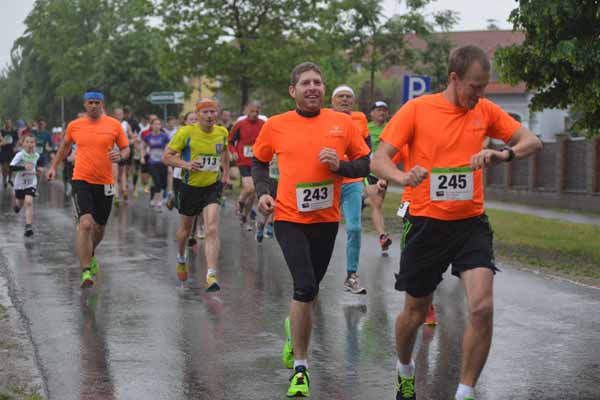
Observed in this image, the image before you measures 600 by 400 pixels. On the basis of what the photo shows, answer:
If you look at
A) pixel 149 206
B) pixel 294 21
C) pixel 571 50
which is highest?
pixel 294 21

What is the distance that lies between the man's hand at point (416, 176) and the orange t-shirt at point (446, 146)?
403 millimetres

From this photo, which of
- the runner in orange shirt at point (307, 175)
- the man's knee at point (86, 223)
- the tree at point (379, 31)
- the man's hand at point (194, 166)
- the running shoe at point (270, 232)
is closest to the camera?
the runner in orange shirt at point (307, 175)

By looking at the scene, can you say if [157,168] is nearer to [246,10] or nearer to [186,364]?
[246,10]

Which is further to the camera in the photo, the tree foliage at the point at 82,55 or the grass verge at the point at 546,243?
the tree foliage at the point at 82,55

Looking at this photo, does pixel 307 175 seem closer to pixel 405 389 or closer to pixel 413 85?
pixel 405 389

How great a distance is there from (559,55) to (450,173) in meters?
9.00

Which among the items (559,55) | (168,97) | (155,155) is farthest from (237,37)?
(559,55)

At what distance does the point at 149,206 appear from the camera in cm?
2355

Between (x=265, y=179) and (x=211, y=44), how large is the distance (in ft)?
85.9

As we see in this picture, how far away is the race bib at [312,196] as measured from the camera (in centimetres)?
673

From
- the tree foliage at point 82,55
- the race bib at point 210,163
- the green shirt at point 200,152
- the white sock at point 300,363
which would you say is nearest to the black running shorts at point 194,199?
the green shirt at point 200,152

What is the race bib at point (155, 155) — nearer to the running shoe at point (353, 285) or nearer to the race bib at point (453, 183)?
the running shoe at point (353, 285)

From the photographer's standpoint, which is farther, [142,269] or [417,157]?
[142,269]

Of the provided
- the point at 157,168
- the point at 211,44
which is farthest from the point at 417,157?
the point at 211,44
